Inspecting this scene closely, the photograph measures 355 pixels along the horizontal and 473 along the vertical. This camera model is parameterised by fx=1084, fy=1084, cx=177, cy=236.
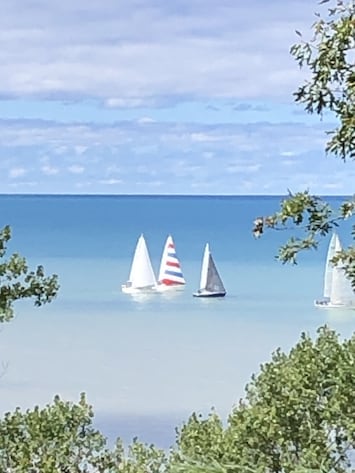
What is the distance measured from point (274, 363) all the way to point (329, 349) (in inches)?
10.9

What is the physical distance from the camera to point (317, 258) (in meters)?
45.4

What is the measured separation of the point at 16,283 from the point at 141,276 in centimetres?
2675

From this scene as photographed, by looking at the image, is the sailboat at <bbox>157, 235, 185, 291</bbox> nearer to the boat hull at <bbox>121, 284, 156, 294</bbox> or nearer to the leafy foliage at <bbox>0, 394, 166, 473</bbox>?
the boat hull at <bbox>121, 284, 156, 294</bbox>

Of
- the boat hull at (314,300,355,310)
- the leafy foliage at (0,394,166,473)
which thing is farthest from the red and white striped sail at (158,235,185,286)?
the leafy foliage at (0,394,166,473)

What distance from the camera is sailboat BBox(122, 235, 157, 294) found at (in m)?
31.2

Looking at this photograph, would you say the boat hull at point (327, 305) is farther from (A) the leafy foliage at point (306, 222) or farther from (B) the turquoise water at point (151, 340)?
(A) the leafy foliage at point (306, 222)

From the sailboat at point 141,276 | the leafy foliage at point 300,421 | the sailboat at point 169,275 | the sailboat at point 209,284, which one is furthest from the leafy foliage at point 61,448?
the sailboat at point 169,275

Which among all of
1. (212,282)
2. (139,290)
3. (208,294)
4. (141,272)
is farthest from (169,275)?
(208,294)

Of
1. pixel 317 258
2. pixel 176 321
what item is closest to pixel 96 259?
pixel 317 258

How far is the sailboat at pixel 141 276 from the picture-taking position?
102 ft

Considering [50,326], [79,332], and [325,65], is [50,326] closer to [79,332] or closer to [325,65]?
[79,332]

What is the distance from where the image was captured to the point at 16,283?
4.69 metres

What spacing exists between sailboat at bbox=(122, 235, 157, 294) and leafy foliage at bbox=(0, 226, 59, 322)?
84.9ft

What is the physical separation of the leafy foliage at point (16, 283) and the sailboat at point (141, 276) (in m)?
25.9
